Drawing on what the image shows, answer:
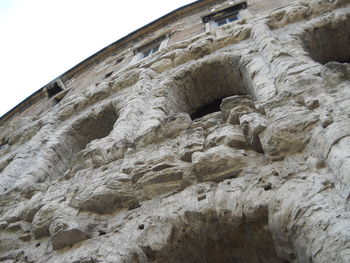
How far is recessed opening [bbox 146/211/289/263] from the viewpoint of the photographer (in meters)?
2.37

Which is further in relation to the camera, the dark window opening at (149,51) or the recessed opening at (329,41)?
the dark window opening at (149,51)

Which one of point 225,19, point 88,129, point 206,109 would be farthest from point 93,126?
point 225,19

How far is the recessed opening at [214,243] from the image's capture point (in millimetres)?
2371

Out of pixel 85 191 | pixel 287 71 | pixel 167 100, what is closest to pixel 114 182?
pixel 85 191

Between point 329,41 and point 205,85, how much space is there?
7.35 feet

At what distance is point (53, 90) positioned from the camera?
502 inches

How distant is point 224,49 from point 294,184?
4741 millimetres

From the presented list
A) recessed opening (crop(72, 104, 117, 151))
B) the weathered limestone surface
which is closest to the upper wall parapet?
recessed opening (crop(72, 104, 117, 151))

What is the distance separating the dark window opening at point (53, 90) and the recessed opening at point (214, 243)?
1104cm

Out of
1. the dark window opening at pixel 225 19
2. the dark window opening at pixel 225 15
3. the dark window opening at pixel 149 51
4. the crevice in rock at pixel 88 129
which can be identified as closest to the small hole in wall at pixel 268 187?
the crevice in rock at pixel 88 129

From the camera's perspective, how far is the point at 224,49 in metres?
6.65

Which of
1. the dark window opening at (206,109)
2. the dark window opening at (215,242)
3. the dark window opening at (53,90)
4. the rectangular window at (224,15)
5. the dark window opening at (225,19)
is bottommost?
the dark window opening at (206,109)

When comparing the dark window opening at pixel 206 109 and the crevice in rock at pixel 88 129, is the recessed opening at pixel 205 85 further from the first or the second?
the crevice in rock at pixel 88 129

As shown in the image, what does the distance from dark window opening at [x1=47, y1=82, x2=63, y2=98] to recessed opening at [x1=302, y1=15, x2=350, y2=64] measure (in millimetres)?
9007
